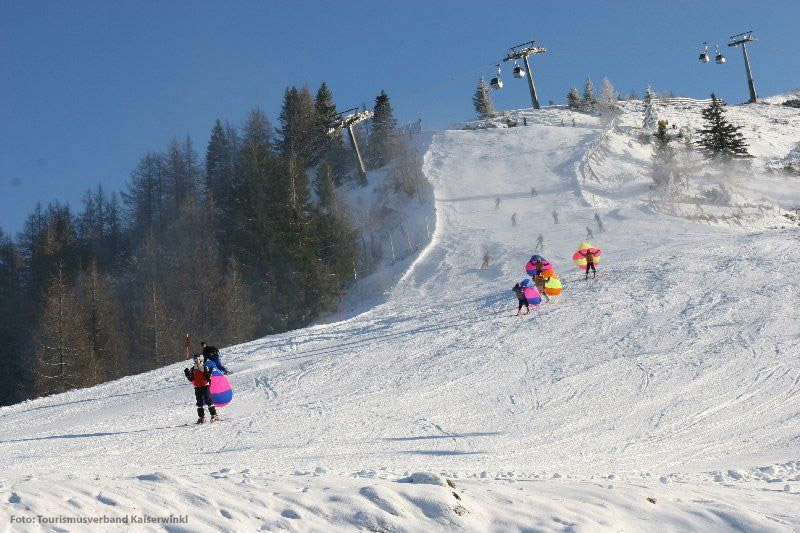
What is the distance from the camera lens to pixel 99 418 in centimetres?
1652

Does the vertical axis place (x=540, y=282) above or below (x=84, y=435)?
above

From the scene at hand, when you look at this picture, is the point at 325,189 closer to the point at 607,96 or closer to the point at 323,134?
the point at 323,134

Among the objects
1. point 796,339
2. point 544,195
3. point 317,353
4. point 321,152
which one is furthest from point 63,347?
point 321,152

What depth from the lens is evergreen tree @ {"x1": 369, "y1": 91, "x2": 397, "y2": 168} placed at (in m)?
67.2

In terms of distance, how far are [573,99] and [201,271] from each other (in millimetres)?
50206

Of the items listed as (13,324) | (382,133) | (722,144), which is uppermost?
(382,133)

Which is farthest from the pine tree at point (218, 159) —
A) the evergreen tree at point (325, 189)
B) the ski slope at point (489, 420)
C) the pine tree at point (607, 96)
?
the ski slope at point (489, 420)

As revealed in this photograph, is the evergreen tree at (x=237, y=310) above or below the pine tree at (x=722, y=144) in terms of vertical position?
below

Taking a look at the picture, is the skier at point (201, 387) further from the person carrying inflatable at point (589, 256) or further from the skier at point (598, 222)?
the skier at point (598, 222)

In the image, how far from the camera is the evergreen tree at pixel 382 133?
221 ft

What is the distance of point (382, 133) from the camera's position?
69688mm

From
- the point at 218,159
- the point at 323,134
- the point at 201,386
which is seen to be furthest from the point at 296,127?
the point at 201,386

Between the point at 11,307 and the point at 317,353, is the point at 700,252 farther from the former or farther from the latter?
the point at 11,307

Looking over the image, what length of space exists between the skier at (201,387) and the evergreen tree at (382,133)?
51622mm
